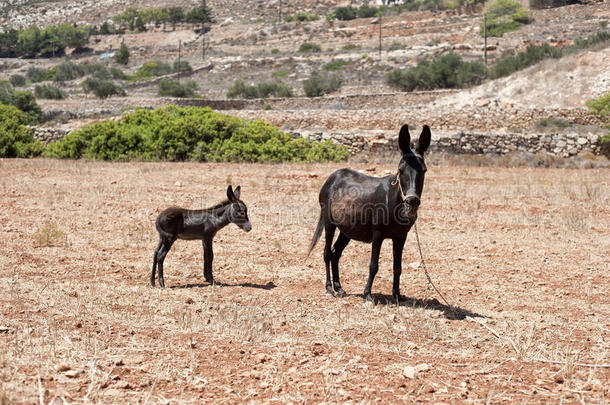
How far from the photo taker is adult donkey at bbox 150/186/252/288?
732 centimetres

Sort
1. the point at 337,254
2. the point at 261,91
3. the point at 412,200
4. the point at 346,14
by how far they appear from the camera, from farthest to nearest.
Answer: the point at 346,14 → the point at 261,91 → the point at 337,254 → the point at 412,200

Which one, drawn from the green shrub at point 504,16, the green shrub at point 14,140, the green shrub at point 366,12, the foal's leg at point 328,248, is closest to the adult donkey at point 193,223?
the foal's leg at point 328,248

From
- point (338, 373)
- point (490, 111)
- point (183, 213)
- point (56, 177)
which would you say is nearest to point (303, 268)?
point (183, 213)

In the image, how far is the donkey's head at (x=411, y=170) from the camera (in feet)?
19.9

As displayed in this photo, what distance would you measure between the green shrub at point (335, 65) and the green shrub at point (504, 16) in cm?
1890

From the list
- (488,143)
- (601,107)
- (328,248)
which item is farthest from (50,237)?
(601,107)

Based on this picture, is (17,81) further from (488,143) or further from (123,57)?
(488,143)

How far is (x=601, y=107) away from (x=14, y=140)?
2768 cm

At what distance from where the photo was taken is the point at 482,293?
7.75 meters

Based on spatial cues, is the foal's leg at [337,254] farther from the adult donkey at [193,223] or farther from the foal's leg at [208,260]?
the foal's leg at [208,260]

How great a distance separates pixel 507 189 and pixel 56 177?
12437 millimetres

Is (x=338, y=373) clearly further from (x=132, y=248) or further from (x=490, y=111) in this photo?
(x=490, y=111)

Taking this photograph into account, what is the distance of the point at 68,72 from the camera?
80000 millimetres

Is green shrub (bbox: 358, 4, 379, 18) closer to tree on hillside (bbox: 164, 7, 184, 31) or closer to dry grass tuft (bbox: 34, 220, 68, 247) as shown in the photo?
tree on hillside (bbox: 164, 7, 184, 31)
